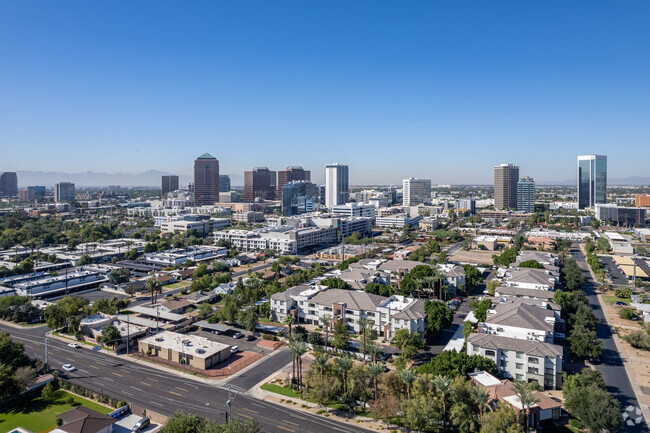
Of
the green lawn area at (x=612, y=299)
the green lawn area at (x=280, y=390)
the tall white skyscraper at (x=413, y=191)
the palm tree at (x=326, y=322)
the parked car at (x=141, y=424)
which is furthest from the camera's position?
the tall white skyscraper at (x=413, y=191)

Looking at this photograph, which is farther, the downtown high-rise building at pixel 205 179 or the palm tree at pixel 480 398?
the downtown high-rise building at pixel 205 179

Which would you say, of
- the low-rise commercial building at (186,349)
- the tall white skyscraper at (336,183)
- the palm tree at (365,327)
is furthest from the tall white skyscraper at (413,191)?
the low-rise commercial building at (186,349)

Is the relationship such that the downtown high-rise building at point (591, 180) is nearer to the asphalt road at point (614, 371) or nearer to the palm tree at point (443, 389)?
the asphalt road at point (614, 371)

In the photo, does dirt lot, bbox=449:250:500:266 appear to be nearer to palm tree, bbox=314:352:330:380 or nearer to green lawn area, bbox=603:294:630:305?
green lawn area, bbox=603:294:630:305

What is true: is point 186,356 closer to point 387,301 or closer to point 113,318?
point 113,318

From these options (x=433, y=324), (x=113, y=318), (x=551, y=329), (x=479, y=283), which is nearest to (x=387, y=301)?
(x=433, y=324)

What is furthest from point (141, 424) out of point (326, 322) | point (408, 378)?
point (326, 322)

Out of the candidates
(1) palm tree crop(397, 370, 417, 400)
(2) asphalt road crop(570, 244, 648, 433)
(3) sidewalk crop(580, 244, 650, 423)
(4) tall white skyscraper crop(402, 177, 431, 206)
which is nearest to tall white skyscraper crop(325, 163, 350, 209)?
(4) tall white skyscraper crop(402, 177, 431, 206)
